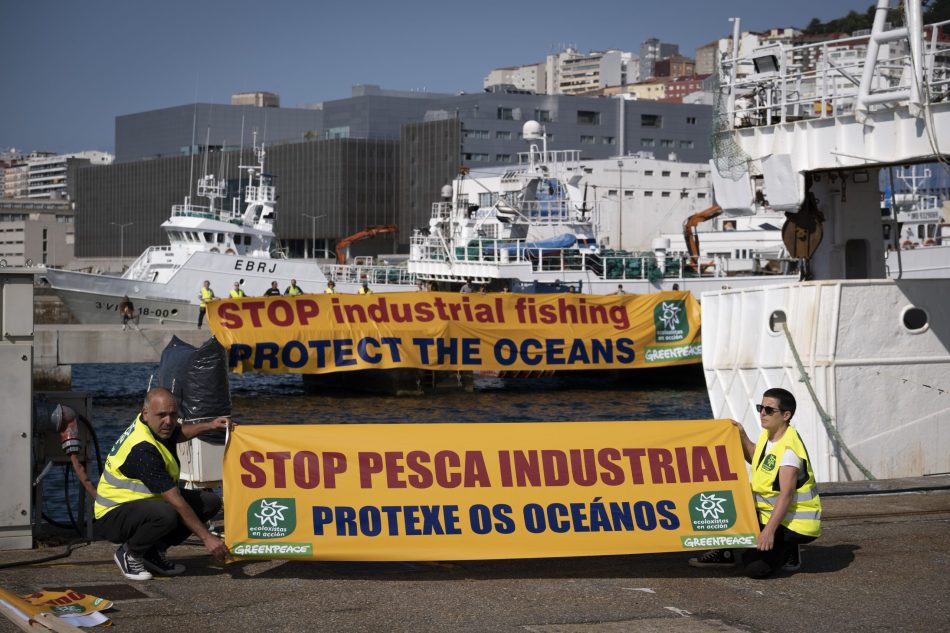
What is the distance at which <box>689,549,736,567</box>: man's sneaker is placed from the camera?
8422 millimetres

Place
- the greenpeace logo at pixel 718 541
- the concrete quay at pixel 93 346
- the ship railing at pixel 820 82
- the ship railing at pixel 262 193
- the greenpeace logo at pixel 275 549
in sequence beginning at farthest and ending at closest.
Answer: the ship railing at pixel 262 193 → the concrete quay at pixel 93 346 → the ship railing at pixel 820 82 → the greenpeace logo at pixel 718 541 → the greenpeace logo at pixel 275 549

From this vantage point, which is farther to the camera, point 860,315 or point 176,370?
point 860,315

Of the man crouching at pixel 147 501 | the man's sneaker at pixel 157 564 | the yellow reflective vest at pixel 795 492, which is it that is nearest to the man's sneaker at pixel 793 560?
the yellow reflective vest at pixel 795 492

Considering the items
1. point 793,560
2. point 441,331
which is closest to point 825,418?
point 793,560

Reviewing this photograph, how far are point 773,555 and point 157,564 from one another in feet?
13.7

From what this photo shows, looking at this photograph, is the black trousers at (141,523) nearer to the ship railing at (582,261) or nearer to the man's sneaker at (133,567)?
the man's sneaker at (133,567)

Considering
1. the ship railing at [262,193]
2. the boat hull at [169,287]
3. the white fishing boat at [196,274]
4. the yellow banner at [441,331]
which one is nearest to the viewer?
the yellow banner at [441,331]

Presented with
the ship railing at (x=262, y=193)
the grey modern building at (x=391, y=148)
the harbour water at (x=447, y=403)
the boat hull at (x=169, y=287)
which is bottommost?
the harbour water at (x=447, y=403)

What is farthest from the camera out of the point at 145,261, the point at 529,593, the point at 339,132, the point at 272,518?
the point at 339,132

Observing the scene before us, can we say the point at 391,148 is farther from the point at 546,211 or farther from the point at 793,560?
the point at 793,560

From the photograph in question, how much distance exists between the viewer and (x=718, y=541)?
27.0 ft

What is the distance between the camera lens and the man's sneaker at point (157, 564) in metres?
7.91

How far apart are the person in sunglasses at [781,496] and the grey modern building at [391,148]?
95.2 m

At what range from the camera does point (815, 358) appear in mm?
13781
